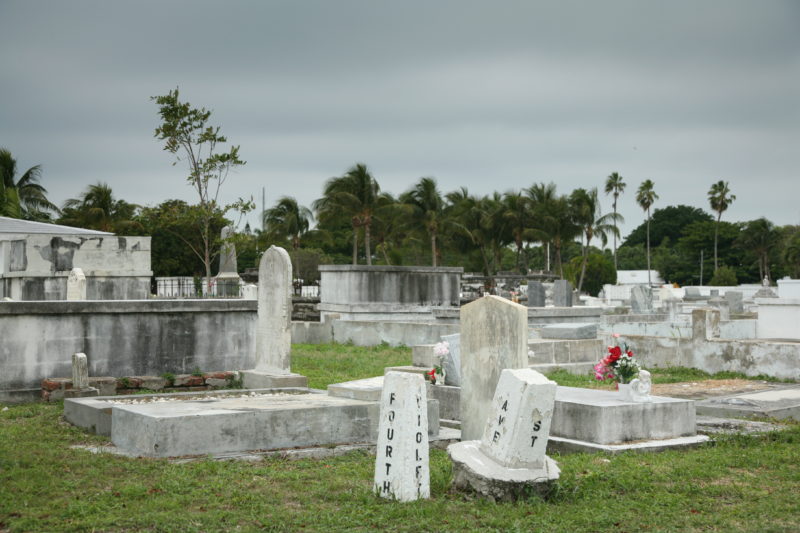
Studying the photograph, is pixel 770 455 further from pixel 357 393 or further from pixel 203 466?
pixel 203 466

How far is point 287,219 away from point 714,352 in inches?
1573

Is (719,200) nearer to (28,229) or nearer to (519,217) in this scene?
(519,217)

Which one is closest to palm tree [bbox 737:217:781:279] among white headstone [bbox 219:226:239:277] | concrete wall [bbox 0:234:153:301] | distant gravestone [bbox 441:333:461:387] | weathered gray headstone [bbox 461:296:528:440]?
white headstone [bbox 219:226:239:277]

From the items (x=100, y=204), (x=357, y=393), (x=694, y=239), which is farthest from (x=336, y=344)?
(x=694, y=239)

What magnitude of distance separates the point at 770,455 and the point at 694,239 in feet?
285

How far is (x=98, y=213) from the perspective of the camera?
4800 centimetres

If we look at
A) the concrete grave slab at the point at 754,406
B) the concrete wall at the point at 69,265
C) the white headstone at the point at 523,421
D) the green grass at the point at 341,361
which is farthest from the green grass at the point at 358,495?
the concrete wall at the point at 69,265

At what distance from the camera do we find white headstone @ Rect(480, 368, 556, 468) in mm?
6598

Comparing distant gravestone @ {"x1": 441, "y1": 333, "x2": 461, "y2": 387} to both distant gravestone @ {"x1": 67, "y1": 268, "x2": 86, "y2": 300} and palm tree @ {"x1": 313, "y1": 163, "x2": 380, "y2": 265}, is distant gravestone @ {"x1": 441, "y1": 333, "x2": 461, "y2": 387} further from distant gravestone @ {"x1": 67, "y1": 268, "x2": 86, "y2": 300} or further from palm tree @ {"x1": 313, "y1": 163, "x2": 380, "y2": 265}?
palm tree @ {"x1": 313, "y1": 163, "x2": 380, "y2": 265}

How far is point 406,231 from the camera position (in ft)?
181

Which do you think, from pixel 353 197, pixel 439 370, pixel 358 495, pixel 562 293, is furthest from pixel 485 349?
pixel 353 197

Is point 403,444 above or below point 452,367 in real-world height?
below

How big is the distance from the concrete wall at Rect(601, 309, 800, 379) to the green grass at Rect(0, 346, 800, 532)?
649cm

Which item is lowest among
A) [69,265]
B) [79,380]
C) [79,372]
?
[79,380]
